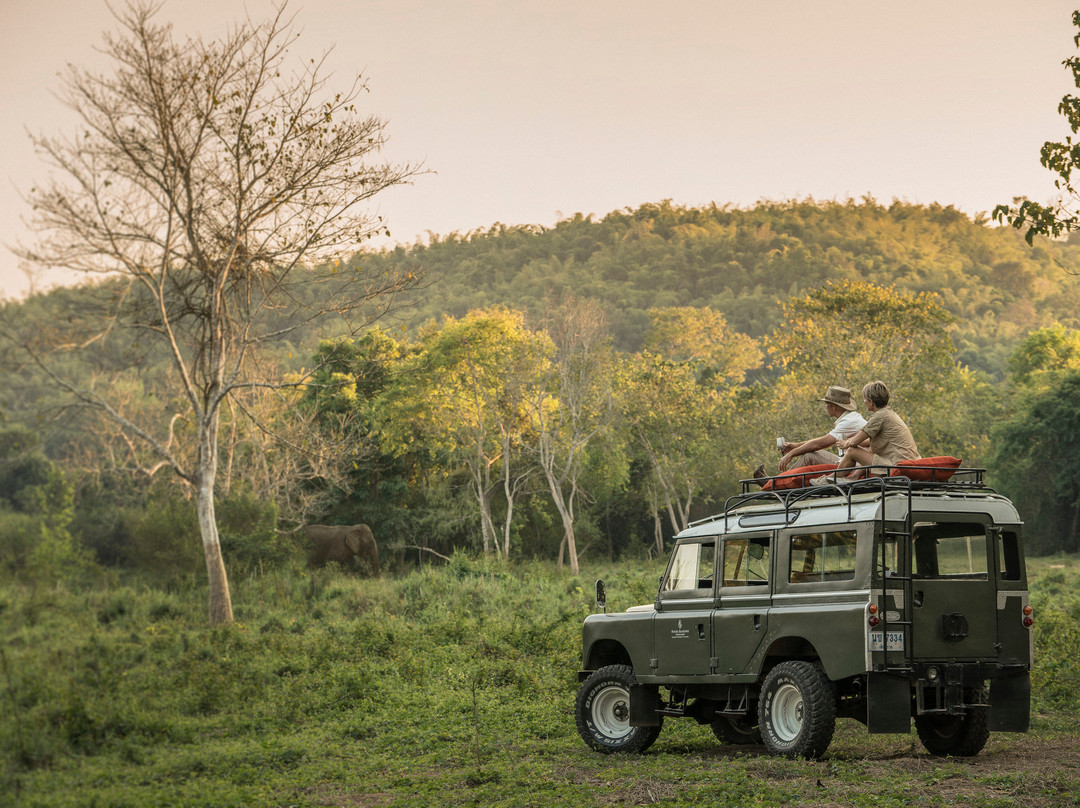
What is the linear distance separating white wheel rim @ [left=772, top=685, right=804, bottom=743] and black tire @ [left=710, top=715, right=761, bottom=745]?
4.86ft

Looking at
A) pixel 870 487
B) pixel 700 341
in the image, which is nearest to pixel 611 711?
pixel 870 487

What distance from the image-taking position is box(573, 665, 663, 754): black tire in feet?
39.2

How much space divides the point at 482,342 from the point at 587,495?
13.9 meters

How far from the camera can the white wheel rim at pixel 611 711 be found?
12172mm

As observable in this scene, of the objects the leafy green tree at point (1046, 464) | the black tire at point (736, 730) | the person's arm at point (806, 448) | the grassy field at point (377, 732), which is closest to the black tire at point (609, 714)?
the grassy field at point (377, 732)

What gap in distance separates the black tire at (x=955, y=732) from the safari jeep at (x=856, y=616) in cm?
2

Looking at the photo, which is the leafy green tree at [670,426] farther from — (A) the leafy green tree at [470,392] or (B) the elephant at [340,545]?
(B) the elephant at [340,545]

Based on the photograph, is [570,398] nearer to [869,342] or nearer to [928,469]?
[869,342]

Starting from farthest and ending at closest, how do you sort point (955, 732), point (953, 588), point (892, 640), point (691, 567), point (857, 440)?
point (691, 567) < point (857, 440) < point (955, 732) < point (953, 588) < point (892, 640)

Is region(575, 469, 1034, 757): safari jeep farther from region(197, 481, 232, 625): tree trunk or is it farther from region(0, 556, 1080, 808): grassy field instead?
region(197, 481, 232, 625): tree trunk

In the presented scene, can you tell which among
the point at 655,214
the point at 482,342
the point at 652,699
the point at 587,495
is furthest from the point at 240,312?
the point at 655,214

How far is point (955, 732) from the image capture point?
10797 mm

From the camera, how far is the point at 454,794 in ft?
32.2

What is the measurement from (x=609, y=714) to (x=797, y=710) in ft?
8.94
